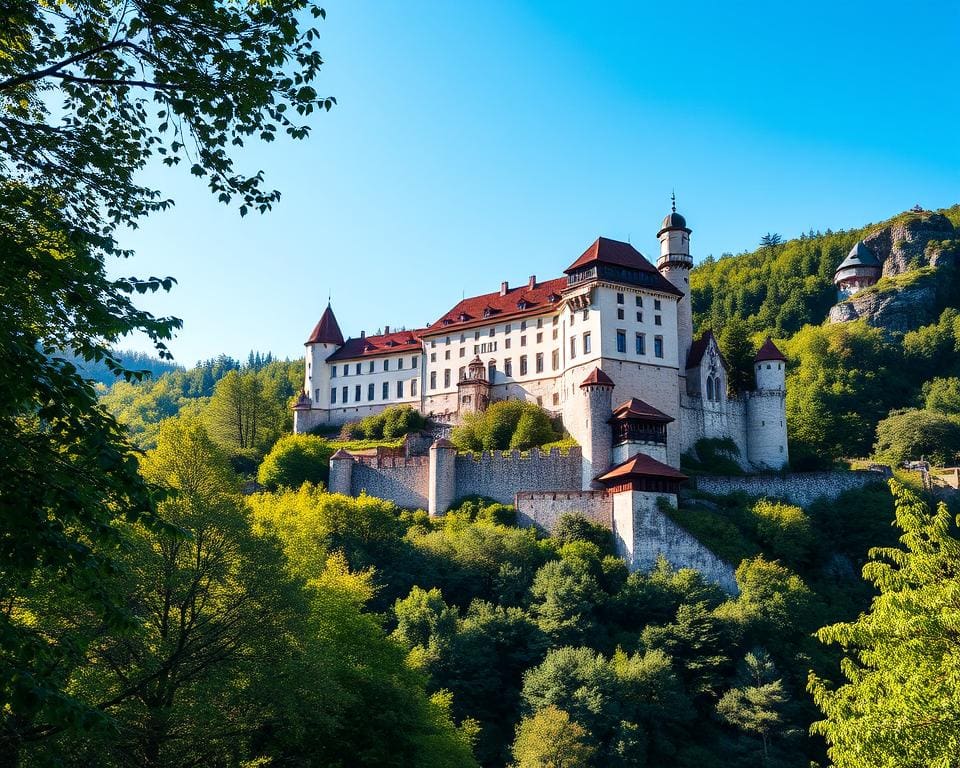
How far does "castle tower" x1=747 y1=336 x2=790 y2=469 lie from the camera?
222 ft

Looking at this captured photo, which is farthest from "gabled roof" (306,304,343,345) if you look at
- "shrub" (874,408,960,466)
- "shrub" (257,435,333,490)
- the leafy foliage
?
the leafy foliage

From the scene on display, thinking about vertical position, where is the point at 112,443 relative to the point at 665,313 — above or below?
below

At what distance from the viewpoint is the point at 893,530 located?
57.2m

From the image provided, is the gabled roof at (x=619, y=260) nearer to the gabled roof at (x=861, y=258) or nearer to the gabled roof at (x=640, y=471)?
the gabled roof at (x=640, y=471)

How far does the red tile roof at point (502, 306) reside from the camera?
75.1 metres

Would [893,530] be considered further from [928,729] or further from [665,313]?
[928,729]

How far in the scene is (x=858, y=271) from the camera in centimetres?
12088

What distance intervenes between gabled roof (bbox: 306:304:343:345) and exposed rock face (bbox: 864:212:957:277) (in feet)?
226

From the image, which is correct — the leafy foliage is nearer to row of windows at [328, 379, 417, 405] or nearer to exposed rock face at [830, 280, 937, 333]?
row of windows at [328, 379, 417, 405]

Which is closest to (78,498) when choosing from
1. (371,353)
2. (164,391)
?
(371,353)

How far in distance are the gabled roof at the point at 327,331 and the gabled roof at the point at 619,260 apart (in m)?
25.4

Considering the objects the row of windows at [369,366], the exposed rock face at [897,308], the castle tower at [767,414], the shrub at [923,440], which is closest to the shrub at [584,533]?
the castle tower at [767,414]

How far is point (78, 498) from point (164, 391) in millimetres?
177065

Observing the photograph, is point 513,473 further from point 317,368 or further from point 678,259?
point 317,368
